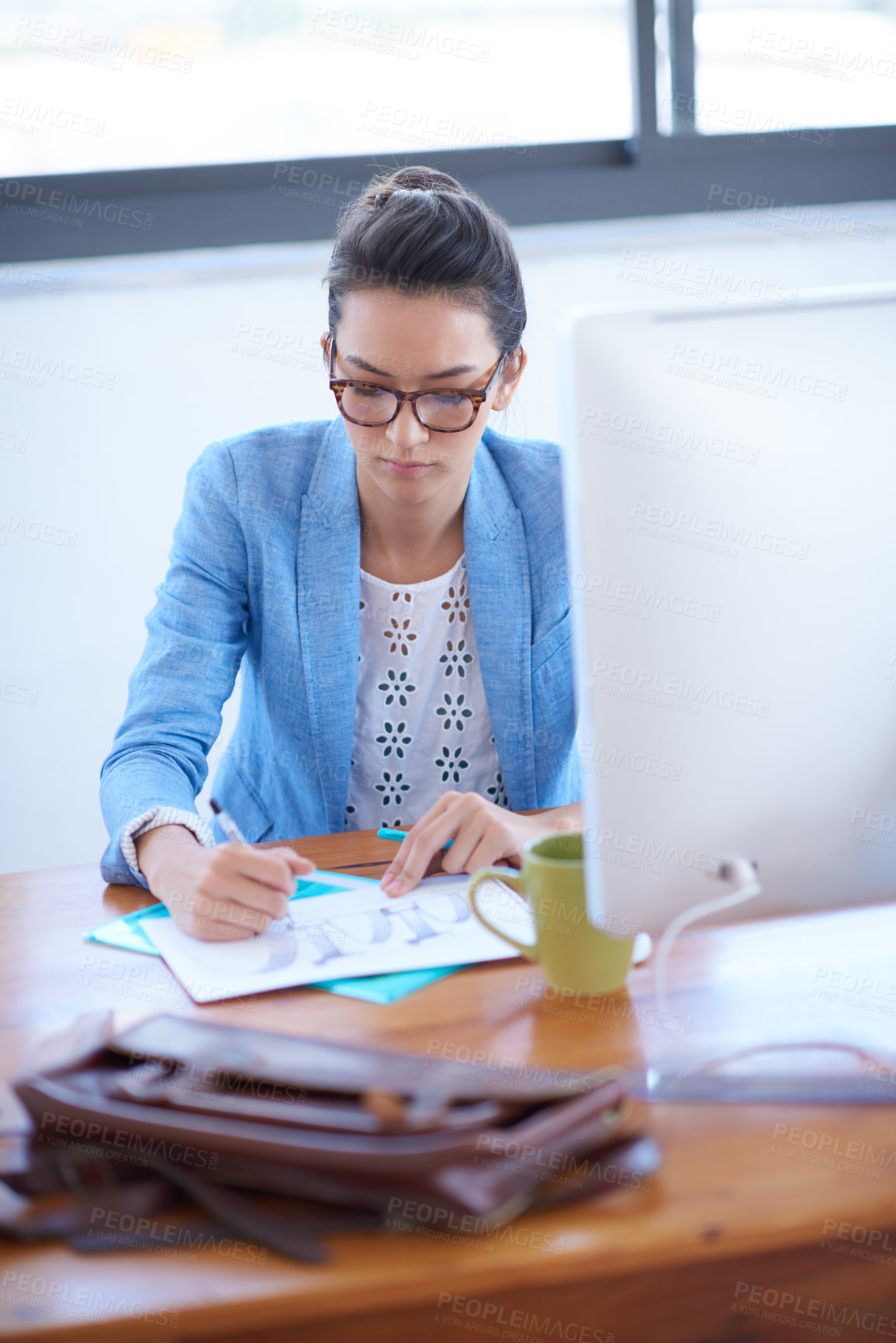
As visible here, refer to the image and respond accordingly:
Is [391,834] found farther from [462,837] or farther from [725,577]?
[725,577]

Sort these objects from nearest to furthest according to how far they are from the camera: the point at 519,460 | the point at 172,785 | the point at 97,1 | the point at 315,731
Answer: the point at 172,785
the point at 315,731
the point at 519,460
the point at 97,1

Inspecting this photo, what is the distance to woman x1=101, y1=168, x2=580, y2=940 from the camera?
1.24 metres

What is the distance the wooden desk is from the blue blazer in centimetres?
61

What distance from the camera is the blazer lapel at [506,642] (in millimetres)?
1390

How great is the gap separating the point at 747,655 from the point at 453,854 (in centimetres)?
45

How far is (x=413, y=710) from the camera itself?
147cm

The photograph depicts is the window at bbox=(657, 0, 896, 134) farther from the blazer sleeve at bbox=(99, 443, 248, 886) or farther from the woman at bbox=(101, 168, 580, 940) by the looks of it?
the blazer sleeve at bbox=(99, 443, 248, 886)

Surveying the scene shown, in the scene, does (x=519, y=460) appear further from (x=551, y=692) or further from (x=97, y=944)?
(x=97, y=944)

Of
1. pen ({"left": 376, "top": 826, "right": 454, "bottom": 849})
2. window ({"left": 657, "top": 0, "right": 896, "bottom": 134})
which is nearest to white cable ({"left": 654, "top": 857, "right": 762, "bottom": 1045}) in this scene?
pen ({"left": 376, "top": 826, "right": 454, "bottom": 849})

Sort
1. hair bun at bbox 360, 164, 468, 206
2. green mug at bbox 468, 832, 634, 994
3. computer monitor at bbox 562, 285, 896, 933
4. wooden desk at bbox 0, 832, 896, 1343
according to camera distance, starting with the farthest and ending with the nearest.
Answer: hair bun at bbox 360, 164, 468, 206, green mug at bbox 468, 832, 634, 994, computer monitor at bbox 562, 285, 896, 933, wooden desk at bbox 0, 832, 896, 1343

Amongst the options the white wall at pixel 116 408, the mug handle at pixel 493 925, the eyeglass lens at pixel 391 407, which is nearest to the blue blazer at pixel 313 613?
the eyeglass lens at pixel 391 407

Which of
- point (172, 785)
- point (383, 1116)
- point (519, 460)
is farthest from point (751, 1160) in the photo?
point (519, 460)

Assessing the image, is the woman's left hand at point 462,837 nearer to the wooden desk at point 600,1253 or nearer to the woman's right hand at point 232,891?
the woman's right hand at point 232,891

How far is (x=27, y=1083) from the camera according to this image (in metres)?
0.60
